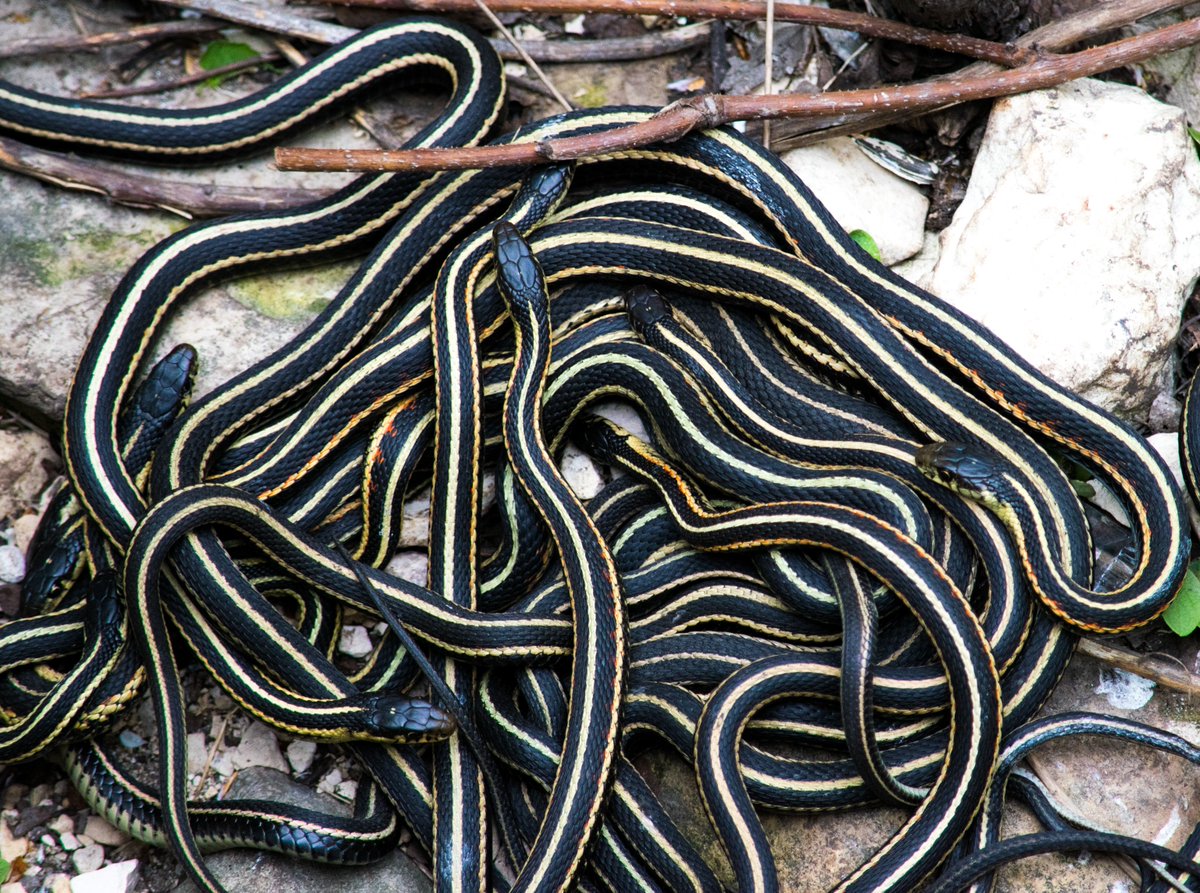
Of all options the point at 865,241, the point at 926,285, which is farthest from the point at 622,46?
the point at 926,285

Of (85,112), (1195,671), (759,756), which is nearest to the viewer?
(759,756)

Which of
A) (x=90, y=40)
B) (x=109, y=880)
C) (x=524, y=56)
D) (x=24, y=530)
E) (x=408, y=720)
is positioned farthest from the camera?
(x=90, y=40)

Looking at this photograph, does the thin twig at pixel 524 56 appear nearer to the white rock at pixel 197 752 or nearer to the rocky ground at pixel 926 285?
the rocky ground at pixel 926 285

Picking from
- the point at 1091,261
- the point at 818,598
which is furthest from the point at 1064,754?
the point at 1091,261

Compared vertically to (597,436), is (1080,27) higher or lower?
higher

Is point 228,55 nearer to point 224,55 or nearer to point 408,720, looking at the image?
point 224,55

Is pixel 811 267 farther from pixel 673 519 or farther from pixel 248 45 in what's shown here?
pixel 248 45
